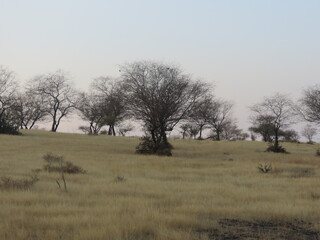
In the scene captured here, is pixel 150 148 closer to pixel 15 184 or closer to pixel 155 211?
pixel 15 184

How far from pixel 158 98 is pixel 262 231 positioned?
25748 mm

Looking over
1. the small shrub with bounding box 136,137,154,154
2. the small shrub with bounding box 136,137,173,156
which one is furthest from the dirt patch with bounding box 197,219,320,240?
the small shrub with bounding box 136,137,154,154

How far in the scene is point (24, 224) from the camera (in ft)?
23.7

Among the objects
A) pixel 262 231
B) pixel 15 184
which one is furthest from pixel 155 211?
pixel 15 184

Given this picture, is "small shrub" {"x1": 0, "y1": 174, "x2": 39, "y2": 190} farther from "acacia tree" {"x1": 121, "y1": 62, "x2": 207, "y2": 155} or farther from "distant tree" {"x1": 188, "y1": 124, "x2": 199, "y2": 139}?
"distant tree" {"x1": 188, "y1": 124, "x2": 199, "y2": 139}

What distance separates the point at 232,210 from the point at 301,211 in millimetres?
1462

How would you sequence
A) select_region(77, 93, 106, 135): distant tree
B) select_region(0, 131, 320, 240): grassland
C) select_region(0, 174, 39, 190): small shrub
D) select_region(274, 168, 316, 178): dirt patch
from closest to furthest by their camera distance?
select_region(0, 131, 320, 240): grassland → select_region(0, 174, 39, 190): small shrub → select_region(274, 168, 316, 178): dirt patch → select_region(77, 93, 106, 135): distant tree

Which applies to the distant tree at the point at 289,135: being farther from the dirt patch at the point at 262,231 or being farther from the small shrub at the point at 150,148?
the dirt patch at the point at 262,231

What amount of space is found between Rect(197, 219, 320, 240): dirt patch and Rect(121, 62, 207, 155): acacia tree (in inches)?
901

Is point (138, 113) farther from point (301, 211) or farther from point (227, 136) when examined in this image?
point (227, 136)

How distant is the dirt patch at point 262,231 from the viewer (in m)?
7.00

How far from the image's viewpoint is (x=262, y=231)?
293 inches

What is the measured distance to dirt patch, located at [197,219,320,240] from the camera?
23.0ft

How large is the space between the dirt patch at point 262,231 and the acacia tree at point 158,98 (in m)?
22.9
